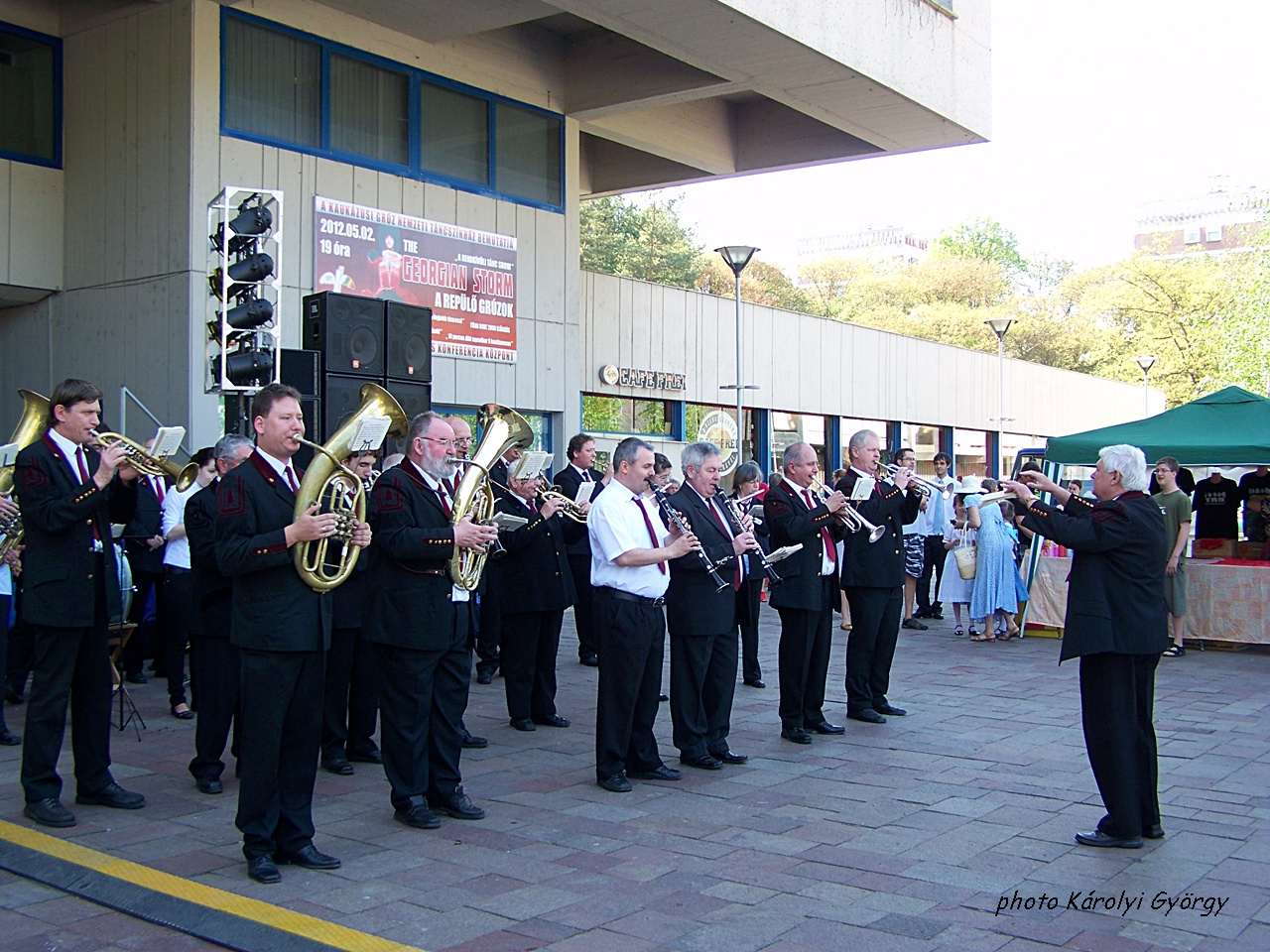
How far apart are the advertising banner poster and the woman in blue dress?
582 centimetres

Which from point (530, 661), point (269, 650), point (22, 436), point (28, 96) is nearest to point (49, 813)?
point (269, 650)

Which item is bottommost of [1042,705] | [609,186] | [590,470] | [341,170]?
[1042,705]

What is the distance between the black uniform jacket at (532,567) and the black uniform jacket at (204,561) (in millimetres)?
2019

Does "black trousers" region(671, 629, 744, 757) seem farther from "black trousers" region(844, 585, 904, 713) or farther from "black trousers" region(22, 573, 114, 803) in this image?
"black trousers" region(22, 573, 114, 803)

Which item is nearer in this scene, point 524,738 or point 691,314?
point 524,738

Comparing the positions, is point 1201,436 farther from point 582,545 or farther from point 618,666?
point 618,666

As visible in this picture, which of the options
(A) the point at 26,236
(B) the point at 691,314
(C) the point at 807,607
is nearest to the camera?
(C) the point at 807,607

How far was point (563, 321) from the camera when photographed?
49.0 ft

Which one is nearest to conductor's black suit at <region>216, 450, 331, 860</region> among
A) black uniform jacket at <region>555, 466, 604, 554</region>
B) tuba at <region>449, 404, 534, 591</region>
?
tuba at <region>449, 404, 534, 591</region>

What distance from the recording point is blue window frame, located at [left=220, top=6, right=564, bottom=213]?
38.2 ft

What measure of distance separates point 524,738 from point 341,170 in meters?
7.30

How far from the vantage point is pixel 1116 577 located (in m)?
5.38

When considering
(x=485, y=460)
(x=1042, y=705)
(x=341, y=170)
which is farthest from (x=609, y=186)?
(x=485, y=460)

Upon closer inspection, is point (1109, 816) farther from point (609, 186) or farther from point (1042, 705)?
point (609, 186)
